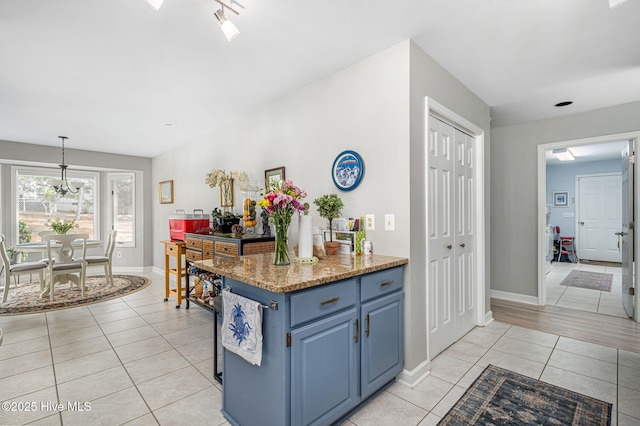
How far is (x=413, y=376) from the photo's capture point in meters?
2.21

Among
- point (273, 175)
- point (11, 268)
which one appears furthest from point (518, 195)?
point (11, 268)

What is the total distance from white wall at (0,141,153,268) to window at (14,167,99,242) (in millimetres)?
138

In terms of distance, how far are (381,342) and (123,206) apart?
22.0 ft

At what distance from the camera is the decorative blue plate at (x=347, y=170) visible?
2516 millimetres

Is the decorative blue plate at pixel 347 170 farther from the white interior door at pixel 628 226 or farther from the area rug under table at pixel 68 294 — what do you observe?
the area rug under table at pixel 68 294

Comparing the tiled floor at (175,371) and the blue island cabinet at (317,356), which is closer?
the blue island cabinet at (317,356)

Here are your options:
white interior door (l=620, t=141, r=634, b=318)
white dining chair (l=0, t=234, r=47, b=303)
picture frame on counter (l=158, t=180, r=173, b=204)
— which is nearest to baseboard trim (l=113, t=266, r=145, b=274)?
picture frame on counter (l=158, t=180, r=173, b=204)

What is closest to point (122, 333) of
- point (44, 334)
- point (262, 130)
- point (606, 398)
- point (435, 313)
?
point (44, 334)

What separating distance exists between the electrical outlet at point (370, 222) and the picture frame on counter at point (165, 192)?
4.58 metres

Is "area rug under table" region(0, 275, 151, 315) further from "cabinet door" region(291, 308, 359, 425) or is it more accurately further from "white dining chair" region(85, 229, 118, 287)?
"cabinet door" region(291, 308, 359, 425)

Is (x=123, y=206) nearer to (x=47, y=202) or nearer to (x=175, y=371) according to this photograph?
(x=47, y=202)

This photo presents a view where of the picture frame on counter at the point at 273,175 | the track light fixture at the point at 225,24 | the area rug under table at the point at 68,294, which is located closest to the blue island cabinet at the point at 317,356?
the track light fixture at the point at 225,24

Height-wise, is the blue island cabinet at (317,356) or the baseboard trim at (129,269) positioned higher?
the blue island cabinet at (317,356)

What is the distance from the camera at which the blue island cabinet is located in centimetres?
149
